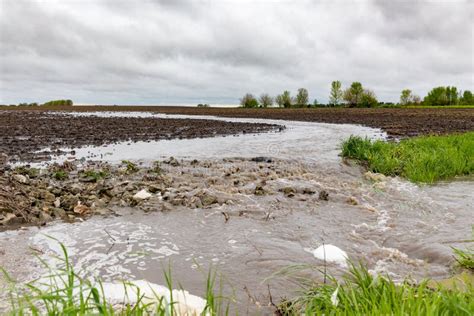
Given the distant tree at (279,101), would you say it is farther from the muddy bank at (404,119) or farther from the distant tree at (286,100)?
the muddy bank at (404,119)

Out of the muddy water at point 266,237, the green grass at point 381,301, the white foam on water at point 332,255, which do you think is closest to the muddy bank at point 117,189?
the muddy water at point 266,237

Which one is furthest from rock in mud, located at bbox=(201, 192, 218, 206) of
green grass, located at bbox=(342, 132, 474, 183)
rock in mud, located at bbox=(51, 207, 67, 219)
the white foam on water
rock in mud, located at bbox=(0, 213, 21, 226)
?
green grass, located at bbox=(342, 132, 474, 183)

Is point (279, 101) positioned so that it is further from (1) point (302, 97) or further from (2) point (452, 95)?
(2) point (452, 95)

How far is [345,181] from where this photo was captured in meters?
11.5

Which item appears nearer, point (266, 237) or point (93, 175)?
point (266, 237)

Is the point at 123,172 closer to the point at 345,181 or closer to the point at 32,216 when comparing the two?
the point at 32,216

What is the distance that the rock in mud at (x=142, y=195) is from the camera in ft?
28.0

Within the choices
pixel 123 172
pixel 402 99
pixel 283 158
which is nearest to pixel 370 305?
pixel 123 172

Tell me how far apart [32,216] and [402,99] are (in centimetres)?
12890

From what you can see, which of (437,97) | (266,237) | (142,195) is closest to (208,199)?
(142,195)

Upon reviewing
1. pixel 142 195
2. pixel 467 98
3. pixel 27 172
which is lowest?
pixel 142 195

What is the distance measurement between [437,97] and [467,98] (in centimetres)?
910

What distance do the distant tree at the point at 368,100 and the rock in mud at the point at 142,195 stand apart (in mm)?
107296

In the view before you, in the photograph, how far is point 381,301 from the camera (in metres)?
2.96
